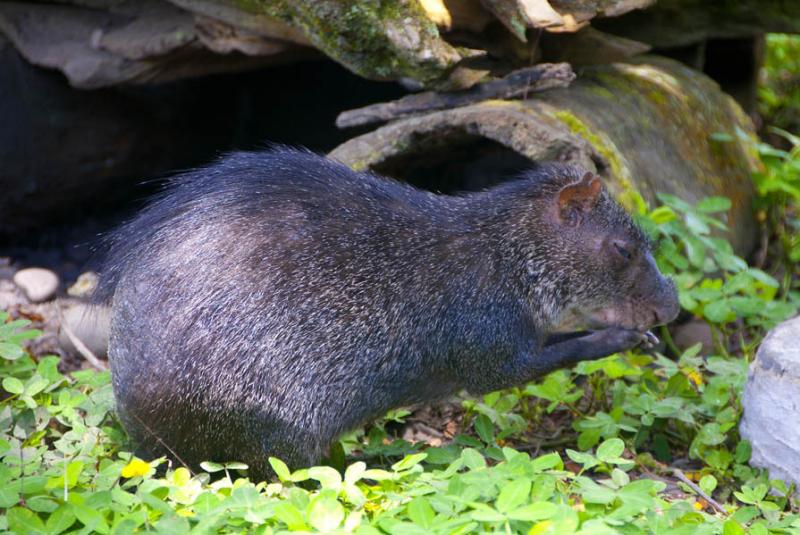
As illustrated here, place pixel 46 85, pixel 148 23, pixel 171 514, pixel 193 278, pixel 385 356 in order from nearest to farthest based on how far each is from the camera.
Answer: pixel 171 514
pixel 193 278
pixel 385 356
pixel 148 23
pixel 46 85

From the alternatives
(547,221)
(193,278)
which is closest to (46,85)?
(193,278)

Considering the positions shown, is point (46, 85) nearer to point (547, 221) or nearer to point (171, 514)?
point (547, 221)

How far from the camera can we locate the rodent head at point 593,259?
4.13 meters

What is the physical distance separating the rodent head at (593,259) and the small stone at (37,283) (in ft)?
9.94

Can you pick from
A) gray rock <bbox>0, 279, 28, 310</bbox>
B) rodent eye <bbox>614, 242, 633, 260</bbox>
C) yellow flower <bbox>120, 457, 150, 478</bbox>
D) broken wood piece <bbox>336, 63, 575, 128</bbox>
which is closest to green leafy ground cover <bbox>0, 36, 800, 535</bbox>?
yellow flower <bbox>120, 457, 150, 478</bbox>

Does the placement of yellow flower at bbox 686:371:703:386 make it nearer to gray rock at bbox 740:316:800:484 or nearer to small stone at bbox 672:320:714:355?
gray rock at bbox 740:316:800:484

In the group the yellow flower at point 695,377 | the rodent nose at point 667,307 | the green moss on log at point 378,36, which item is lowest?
the yellow flower at point 695,377

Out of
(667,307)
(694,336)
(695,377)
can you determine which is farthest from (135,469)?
(694,336)

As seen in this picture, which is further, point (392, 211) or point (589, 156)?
point (589, 156)

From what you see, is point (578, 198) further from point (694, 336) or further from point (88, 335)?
point (88, 335)

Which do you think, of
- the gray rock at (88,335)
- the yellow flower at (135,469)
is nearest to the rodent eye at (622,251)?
A: the yellow flower at (135,469)

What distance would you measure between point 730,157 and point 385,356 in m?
3.35

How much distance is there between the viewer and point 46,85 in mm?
5988

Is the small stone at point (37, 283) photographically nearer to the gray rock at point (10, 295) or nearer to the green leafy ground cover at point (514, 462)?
the gray rock at point (10, 295)
